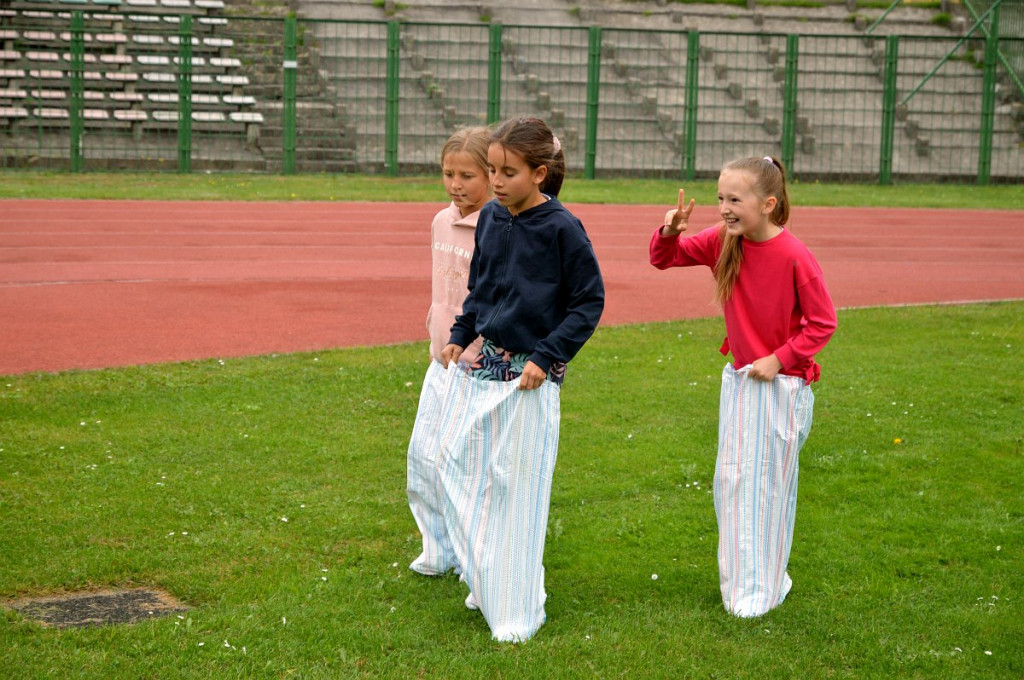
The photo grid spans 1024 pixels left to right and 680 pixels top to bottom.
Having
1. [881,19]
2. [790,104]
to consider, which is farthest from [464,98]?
[881,19]

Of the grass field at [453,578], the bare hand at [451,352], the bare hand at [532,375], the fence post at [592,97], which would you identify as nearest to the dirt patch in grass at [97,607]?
the grass field at [453,578]

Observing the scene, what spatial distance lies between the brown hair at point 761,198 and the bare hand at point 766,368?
0.27 metres

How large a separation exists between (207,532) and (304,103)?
20.6 metres

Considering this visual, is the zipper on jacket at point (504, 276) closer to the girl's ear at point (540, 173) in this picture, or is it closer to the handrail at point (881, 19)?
the girl's ear at point (540, 173)

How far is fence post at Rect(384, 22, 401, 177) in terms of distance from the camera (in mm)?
23719

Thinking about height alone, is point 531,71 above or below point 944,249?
above

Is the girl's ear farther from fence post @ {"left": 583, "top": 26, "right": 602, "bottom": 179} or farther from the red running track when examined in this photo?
fence post @ {"left": 583, "top": 26, "right": 602, "bottom": 179}

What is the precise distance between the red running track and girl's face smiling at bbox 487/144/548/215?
3.36 metres

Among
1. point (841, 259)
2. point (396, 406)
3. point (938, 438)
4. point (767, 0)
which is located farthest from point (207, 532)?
point (767, 0)

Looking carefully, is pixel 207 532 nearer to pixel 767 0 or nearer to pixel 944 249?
pixel 944 249

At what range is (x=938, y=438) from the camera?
6.95 meters

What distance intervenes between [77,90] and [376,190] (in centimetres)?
632

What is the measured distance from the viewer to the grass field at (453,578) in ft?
13.6

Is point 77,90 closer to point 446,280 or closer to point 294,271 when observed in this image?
point 294,271
